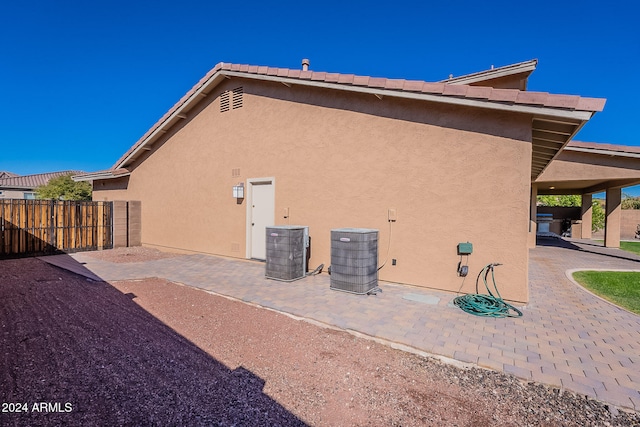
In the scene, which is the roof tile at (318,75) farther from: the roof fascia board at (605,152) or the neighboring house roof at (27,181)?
the neighboring house roof at (27,181)

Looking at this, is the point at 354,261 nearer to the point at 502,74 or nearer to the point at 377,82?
the point at 377,82

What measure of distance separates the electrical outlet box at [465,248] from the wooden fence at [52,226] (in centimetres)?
1306

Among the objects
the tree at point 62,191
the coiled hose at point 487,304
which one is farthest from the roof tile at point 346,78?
the tree at point 62,191

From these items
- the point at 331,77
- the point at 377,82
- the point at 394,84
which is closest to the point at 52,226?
the point at 331,77

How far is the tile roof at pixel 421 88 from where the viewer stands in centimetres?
466

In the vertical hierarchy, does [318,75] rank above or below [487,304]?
above

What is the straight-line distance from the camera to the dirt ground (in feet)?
7.80

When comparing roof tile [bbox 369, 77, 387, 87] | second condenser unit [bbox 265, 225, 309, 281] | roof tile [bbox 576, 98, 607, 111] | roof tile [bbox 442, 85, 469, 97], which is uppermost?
roof tile [bbox 369, 77, 387, 87]

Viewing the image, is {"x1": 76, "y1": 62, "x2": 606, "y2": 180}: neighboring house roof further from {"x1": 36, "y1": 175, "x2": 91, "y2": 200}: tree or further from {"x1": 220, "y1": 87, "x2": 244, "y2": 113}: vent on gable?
{"x1": 36, "y1": 175, "x2": 91, "y2": 200}: tree

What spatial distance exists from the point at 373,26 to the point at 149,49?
10220 mm

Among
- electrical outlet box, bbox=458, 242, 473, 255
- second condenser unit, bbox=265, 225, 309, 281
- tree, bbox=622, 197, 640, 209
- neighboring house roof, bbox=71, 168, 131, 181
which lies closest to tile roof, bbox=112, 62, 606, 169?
electrical outlet box, bbox=458, 242, 473, 255

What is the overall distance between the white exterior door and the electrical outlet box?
5.07m

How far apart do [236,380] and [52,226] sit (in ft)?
38.8

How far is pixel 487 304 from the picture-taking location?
5094 millimetres
